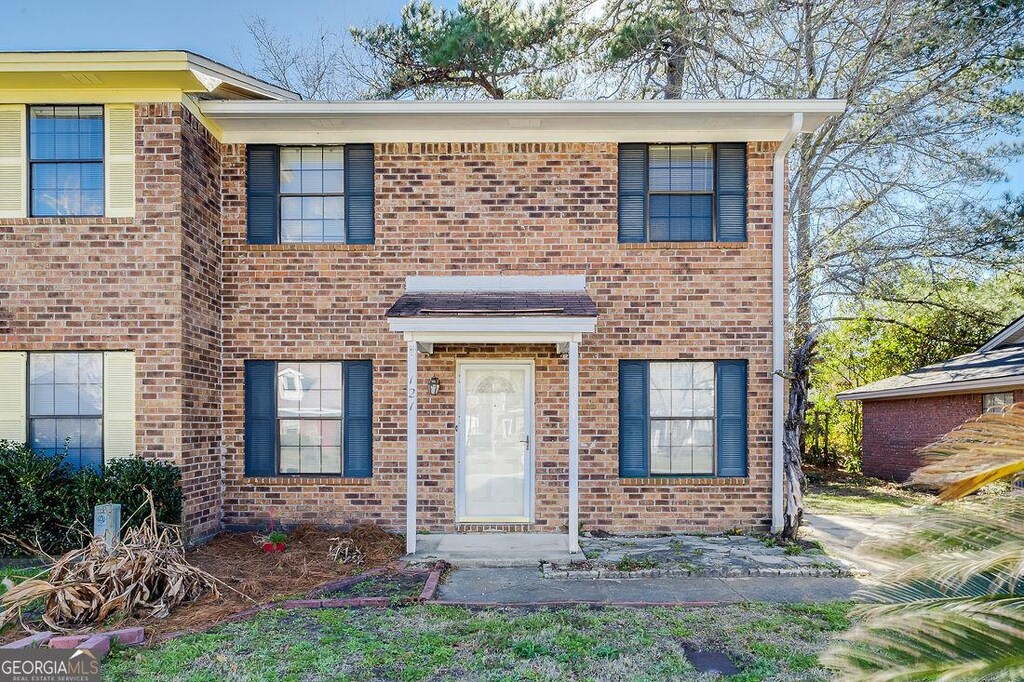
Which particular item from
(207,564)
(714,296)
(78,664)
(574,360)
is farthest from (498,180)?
(78,664)

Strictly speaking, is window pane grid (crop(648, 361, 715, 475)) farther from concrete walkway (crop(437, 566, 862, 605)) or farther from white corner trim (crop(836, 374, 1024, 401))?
white corner trim (crop(836, 374, 1024, 401))

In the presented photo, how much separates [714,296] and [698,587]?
3612mm

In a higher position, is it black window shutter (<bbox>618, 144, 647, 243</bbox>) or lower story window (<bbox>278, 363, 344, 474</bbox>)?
black window shutter (<bbox>618, 144, 647, 243</bbox>)

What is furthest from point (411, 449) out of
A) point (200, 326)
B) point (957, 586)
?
point (957, 586)

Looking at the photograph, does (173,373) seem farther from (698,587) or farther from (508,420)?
(698,587)

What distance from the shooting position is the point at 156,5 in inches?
647

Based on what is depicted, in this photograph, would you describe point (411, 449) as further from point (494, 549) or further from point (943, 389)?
point (943, 389)

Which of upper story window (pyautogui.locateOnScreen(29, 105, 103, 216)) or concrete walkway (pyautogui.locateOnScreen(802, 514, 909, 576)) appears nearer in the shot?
concrete walkway (pyautogui.locateOnScreen(802, 514, 909, 576))

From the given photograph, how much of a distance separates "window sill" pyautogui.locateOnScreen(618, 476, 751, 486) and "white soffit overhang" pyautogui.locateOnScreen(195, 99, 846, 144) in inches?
168

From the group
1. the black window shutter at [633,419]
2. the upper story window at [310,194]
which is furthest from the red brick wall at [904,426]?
the upper story window at [310,194]

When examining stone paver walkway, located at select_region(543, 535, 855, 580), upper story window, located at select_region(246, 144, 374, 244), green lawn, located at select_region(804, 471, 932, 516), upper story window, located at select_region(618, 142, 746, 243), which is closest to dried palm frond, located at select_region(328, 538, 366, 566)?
stone paver walkway, located at select_region(543, 535, 855, 580)

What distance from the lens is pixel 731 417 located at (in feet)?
27.0

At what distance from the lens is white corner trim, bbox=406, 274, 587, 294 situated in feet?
27.1

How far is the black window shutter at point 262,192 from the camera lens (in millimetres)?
→ 8398
